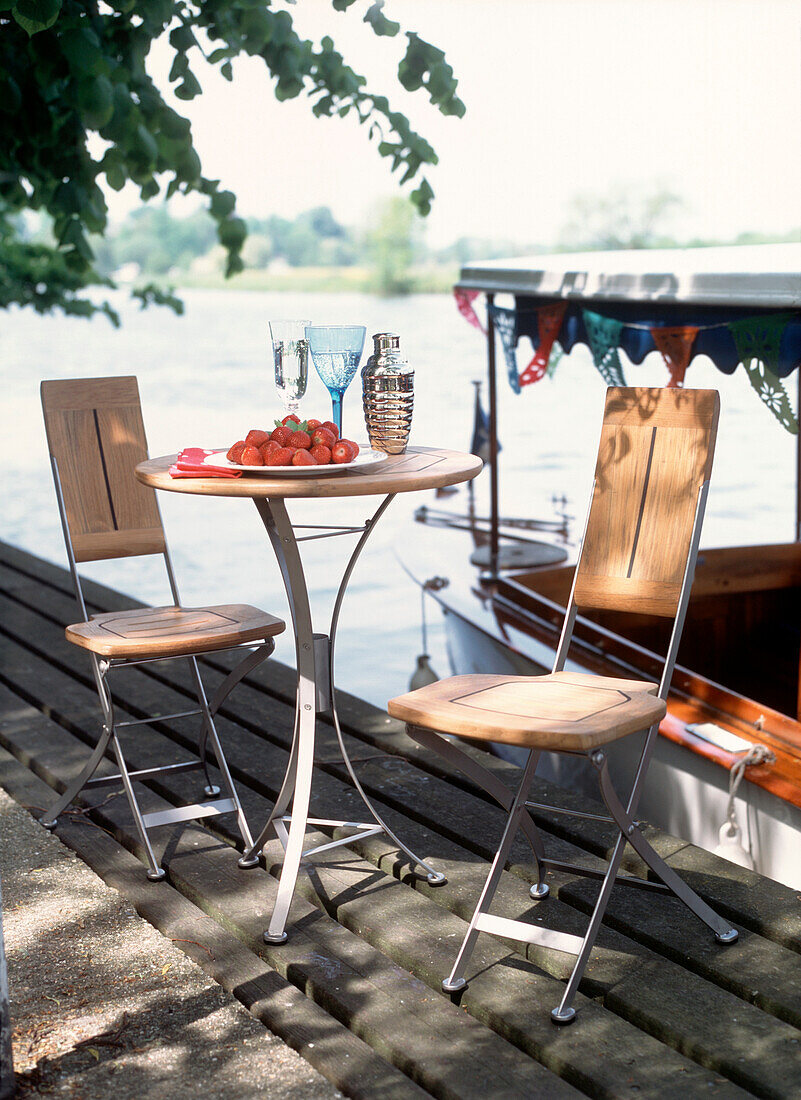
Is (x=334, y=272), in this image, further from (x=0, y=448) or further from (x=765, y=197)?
(x=0, y=448)

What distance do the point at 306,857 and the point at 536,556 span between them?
3.85 meters

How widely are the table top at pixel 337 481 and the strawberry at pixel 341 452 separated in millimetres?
28

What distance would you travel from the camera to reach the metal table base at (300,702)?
8.71 feet

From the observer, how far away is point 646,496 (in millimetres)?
2738

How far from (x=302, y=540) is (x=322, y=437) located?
0.81 ft

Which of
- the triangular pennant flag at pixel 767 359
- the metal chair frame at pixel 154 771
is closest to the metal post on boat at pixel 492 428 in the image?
the triangular pennant flag at pixel 767 359

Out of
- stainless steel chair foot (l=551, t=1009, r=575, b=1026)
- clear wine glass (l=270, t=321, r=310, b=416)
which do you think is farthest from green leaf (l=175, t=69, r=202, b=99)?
stainless steel chair foot (l=551, t=1009, r=575, b=1026)

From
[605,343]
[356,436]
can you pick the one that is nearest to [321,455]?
[605,343]

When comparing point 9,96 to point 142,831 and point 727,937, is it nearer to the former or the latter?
point 142,831

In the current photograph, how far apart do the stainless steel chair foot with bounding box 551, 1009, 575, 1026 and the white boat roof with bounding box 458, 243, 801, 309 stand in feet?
7.72

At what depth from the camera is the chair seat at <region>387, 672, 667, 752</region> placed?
7.18 ft

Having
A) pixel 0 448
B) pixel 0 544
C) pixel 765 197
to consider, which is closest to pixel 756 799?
pixel 0 544

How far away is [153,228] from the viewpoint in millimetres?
43344

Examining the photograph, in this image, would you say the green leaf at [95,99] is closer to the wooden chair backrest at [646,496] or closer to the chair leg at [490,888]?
the wooden chair backrest at [646,496]
